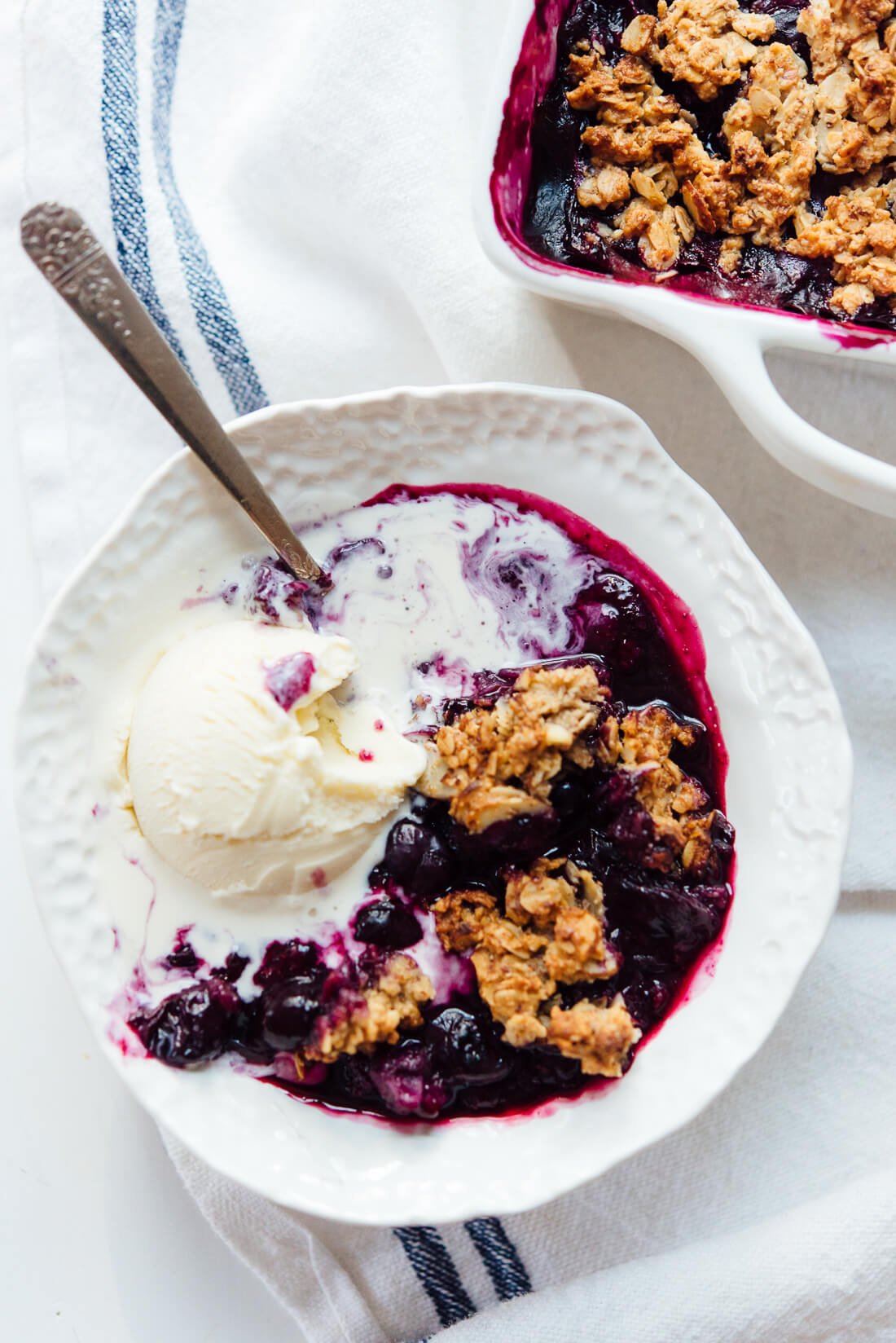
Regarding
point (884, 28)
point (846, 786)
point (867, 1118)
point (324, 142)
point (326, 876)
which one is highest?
point (884, 28)

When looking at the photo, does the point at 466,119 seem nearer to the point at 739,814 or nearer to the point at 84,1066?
the point at 739,814

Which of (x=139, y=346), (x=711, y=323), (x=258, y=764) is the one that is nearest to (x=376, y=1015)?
(x=258, y=764)

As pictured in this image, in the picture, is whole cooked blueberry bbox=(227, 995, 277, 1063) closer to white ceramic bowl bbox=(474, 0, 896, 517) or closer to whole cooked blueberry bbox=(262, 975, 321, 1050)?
whole cooked blueberry bbox=(262, 975, 321, 1050)

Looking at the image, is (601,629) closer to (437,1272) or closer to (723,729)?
(723,729)

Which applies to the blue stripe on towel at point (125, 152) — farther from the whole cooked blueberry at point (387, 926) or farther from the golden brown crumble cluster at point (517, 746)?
the whole cooked blueberry at point (387, 926)

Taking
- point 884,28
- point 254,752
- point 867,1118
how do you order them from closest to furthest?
point 254,752 < point 884,28 < point 867,1118

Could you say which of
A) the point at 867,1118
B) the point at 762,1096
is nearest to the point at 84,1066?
the point at 762,1096

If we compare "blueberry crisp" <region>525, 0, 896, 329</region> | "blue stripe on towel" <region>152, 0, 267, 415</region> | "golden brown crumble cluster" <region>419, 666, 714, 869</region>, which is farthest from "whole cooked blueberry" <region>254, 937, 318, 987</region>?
"blueberry crisp" <region>525, 0, 896, 329</region>
